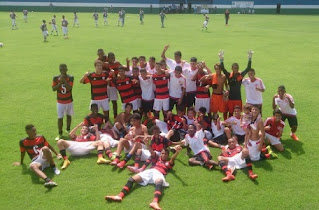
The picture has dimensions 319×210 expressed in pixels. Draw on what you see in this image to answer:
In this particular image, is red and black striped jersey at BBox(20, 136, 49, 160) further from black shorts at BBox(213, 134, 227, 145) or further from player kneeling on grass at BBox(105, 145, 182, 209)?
black shorts at BBox(213, 134, 227, 145)

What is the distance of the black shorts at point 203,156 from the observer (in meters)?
7.33

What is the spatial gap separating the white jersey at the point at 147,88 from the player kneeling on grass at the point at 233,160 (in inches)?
117

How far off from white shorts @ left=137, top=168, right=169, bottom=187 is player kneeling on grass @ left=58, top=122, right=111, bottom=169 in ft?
4.05

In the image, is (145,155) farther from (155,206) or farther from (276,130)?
(276,130)

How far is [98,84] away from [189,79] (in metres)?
2.71

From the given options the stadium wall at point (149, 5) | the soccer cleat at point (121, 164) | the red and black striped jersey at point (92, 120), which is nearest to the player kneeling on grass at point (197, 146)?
the soccer cleat at point (121, 164)

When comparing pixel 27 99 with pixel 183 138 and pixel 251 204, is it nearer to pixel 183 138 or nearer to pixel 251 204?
pixel 183 138

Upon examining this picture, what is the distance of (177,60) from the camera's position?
31.4 ft

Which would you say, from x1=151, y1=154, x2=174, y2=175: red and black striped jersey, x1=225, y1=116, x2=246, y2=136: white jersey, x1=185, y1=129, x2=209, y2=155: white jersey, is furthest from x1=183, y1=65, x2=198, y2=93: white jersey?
x1=151, y1=154, x2=174, y2=175: red and black striped jersey

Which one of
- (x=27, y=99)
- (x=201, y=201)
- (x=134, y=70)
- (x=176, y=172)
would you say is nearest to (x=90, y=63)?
(x=27, y=99)

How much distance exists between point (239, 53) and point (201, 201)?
16.1m

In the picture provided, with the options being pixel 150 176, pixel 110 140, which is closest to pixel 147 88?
pixel 110 140

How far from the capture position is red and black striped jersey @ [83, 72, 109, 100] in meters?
9.02

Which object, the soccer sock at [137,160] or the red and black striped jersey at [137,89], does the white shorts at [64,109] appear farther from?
the soccer sock at [137,160]
